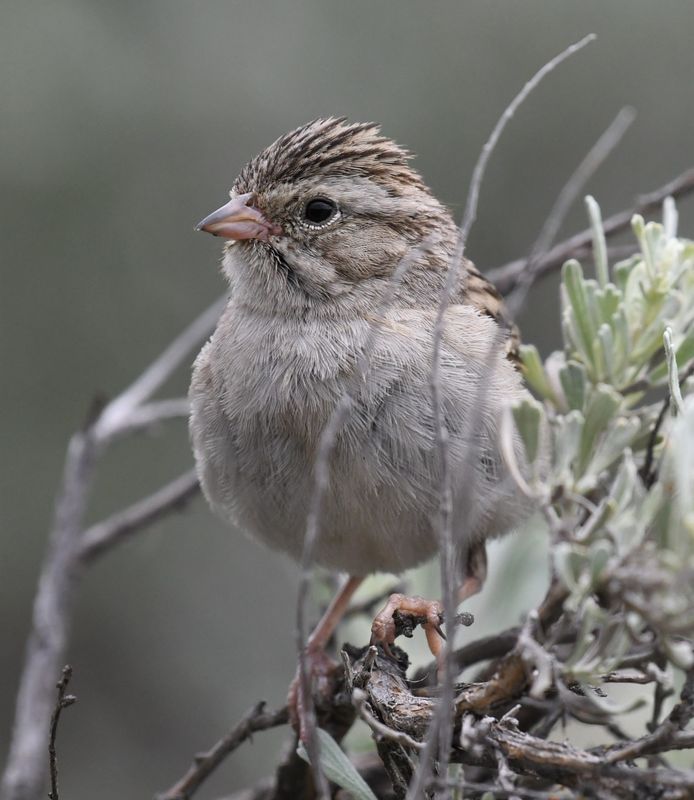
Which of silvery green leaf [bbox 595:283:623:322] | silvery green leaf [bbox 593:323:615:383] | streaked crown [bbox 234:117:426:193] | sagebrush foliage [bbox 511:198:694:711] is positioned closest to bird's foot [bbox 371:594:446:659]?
sagebrush foliage [bbox 511:198:694:711]

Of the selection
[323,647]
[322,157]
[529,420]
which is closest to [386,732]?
[529,420]

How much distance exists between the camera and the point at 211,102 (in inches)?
281

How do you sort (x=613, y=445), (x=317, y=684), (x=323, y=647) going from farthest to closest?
(x=323, y=647)
(x=317, y=684)
(x=613, y=445)

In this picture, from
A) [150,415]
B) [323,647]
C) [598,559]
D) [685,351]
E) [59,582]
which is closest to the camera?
[598,559]

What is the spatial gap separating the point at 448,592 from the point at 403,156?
265 cm

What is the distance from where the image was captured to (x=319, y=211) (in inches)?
164

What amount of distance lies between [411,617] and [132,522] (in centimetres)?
128

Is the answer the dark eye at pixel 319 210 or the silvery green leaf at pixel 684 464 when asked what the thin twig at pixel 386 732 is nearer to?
the silvery green leaf at pixel 684 464

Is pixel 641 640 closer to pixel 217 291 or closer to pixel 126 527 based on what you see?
pixel 126 527

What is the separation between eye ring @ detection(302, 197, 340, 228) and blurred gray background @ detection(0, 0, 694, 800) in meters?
2.99

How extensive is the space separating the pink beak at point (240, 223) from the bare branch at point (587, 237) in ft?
3.01

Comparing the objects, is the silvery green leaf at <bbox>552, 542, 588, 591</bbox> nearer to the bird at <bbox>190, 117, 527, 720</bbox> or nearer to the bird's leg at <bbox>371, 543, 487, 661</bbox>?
the bird's leg at <bbox>371, 543, 487, 661</bbox>

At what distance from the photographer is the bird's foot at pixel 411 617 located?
3.18 metres

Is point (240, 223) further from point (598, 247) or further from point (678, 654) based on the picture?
point (678, 654)
